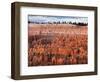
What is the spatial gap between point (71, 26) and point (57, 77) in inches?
11.7

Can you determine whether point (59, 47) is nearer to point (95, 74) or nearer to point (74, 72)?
point (74, 72)

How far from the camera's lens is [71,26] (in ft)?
4.90

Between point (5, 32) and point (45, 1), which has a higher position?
point (45, 1)

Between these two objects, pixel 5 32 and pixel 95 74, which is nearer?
pixel 5 32

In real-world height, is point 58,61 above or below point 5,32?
below

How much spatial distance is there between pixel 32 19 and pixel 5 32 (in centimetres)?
16

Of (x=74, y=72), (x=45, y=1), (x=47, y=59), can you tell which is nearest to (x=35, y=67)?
(x=47, y=59)

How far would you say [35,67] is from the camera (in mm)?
1407

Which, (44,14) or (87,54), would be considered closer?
(44,14)

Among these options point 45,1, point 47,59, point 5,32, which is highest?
point 45,1

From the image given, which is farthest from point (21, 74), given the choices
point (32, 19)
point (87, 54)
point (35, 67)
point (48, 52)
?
point (87, 54)

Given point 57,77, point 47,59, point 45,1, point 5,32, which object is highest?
point 45,1

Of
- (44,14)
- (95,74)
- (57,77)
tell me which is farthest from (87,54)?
(44,14)

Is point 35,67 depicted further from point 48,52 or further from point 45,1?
point 45,1
